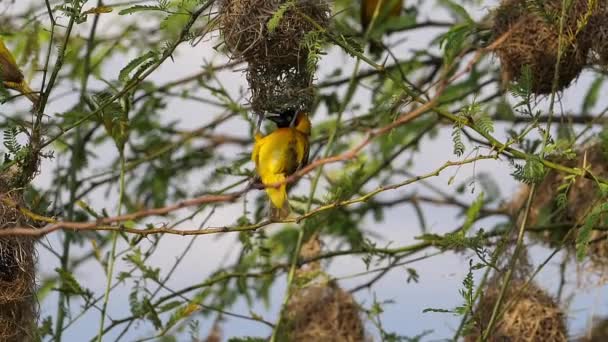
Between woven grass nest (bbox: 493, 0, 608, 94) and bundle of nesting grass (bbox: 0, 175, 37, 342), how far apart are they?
5.52ft

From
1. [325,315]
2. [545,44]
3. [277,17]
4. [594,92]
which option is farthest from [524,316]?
[277,17]

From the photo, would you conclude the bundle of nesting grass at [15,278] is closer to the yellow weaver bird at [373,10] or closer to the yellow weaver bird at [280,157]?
the yellow weaver bird at [280,157]

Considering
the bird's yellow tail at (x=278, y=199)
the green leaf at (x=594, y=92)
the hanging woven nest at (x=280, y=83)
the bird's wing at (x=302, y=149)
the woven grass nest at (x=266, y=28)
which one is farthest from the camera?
the green leaf at (x=594, y=92)

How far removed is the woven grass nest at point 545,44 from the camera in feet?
11.6

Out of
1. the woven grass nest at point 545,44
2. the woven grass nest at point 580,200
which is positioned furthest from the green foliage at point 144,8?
the woven grass nest at point 580,200

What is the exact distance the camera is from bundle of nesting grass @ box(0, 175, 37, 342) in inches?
107

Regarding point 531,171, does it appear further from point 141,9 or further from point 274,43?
point 141,9

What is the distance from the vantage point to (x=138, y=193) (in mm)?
5359

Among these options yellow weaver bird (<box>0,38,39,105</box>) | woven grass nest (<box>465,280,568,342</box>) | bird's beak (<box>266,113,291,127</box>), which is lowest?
woven grass nest (<box>465,280,568,342</box>)

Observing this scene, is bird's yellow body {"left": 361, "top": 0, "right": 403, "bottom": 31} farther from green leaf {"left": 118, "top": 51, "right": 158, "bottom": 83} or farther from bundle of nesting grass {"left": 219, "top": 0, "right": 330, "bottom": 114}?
green leaf {"left": 118, "top": 51, "right": 158, "bottom": 83}

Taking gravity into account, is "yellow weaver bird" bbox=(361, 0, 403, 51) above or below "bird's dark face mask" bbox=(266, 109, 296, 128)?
above

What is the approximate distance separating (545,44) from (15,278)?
1888 mm

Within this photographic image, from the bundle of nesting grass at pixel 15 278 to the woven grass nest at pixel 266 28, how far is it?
72 centimetres

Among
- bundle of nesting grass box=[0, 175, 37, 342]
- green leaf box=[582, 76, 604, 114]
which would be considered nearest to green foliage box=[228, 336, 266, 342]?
bundle of nesting grass box=[0, 175, 37, 342]
